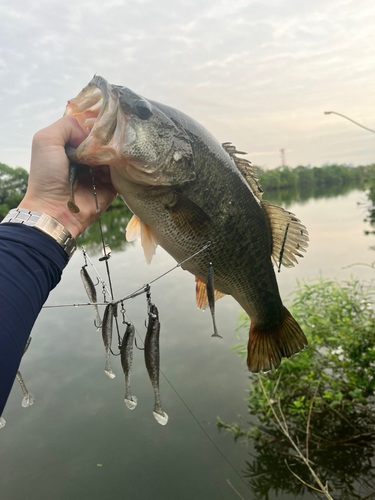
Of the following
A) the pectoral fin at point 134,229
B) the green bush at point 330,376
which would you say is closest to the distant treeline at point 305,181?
the green bush at point 330,376

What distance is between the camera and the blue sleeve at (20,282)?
107 cm

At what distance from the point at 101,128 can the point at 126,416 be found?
6769 mm

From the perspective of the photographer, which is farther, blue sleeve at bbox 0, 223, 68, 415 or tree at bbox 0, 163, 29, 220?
tree at bbox 0, 163, 29, 220

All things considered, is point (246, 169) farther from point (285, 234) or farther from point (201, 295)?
point (201, 295)

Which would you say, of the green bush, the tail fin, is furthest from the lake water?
the tail fin

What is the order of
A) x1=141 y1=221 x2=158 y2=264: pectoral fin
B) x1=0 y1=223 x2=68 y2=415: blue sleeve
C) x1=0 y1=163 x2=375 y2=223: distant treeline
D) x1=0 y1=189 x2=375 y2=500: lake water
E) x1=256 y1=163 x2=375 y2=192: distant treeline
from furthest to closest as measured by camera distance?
x1=256 y1=163 x2=375 y2=192: distant treeline → x1=0 y1=163 x2=375 y2=223: distant treeline → x1=0 y1=189 x2=375 y2=500: lake water → x1=141 y1=221 x2=158 y2=264: pectoral fin → x1=0 y1=223 x2=68 y2=415: blue sleeve

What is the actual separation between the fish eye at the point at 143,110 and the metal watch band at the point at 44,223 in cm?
65

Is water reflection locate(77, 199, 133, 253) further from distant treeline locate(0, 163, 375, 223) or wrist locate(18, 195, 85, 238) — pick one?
wrist locate(18, 195, 85, 238)

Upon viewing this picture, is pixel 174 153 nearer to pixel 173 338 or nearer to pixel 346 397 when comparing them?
pixel 346 397

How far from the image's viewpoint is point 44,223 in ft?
4.40

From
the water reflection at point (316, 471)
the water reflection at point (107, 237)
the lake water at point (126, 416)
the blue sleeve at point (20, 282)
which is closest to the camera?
the blue sleeve at point (20, 282)

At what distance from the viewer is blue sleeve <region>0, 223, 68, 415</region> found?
3.52 feet

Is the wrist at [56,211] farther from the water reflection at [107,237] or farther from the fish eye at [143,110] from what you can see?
the water reflection at [107,237]

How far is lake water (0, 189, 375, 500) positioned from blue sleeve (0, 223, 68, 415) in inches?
179
